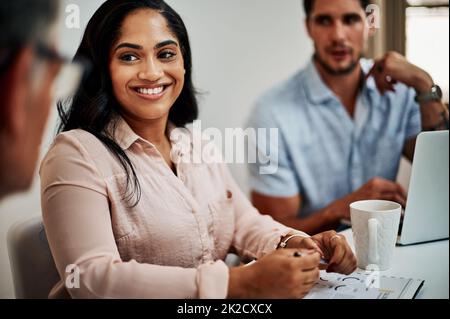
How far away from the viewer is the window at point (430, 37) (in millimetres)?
1203

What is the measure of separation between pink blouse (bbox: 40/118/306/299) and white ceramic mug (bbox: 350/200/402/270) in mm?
134

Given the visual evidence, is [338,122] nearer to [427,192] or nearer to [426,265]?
[427,192]

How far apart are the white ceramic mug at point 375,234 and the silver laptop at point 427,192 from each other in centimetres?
12

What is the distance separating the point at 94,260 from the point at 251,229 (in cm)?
35

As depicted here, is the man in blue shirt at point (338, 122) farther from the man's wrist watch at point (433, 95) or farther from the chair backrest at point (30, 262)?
the chair backrest at point (30, 262)

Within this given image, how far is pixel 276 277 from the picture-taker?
0.82m

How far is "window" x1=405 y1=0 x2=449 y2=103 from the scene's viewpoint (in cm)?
120

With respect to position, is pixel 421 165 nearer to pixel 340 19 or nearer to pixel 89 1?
pixel 340 19

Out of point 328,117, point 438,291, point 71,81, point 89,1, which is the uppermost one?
point 89,1

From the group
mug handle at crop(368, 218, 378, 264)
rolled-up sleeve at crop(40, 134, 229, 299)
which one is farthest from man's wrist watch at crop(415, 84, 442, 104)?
rolled-up sleeve at crop(40, 134, 229, 299)

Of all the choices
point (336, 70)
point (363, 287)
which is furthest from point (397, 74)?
point (363, 287)
